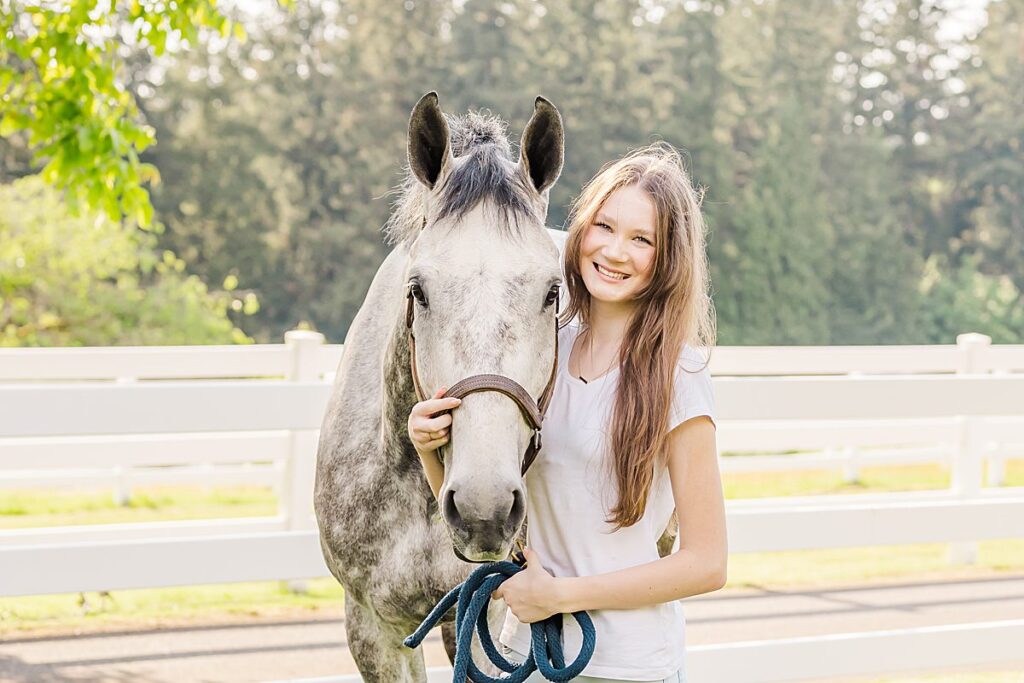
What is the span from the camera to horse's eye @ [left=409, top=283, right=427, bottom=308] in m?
2.20

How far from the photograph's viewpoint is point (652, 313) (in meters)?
2.19

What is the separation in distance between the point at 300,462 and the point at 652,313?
13.0ft

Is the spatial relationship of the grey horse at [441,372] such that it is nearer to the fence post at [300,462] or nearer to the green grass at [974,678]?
the green grass at [974,678]

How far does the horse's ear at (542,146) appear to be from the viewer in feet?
7.60

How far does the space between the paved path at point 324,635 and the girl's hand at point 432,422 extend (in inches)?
109

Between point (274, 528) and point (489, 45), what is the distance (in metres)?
28.4

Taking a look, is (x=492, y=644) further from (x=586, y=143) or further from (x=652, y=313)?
(x=586, y=143)

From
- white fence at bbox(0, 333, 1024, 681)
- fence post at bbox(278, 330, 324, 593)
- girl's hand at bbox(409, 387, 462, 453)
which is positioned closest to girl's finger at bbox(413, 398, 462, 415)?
girl's hand at bbox(409, 387, 462, 453)

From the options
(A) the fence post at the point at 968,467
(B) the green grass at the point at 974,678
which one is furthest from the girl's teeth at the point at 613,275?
(A) the fence post at the point at 968,467

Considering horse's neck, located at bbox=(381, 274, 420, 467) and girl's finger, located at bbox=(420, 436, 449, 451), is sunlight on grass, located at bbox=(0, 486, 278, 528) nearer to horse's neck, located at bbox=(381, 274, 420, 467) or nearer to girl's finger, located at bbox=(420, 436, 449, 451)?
horse's neck, located at bbox=(381, 274, 420, 467)

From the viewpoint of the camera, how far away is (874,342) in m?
33.8

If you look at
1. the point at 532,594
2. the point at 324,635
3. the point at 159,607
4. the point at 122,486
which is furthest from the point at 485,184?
the point at 122,486

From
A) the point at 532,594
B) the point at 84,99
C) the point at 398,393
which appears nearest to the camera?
the point at 532,594

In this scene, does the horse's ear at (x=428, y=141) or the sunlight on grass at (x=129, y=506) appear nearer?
the horse's ear at (x=428, y=141)
